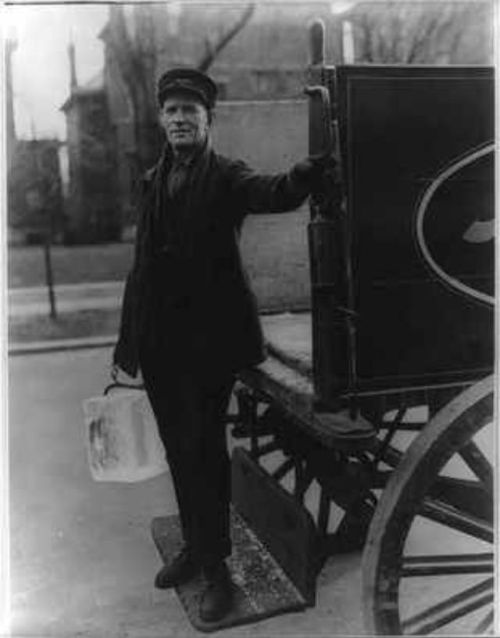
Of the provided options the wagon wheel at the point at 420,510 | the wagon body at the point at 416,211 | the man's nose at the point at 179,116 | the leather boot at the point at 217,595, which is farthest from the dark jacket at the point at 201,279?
the wagon wheel at the point at 420,510

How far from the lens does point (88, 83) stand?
3.49 m

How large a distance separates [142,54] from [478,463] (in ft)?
10.5

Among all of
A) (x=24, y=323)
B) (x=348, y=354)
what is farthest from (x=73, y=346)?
(x=348, y=354)

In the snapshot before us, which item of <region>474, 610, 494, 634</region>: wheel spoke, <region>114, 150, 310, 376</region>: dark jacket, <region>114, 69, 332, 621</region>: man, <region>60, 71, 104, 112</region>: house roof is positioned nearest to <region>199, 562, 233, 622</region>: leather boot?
<region>114, 69, 332, 621</region>: man

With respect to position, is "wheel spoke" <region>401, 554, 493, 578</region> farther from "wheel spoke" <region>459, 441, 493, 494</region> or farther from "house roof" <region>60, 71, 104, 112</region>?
"house roof" <region>60, 71, 104, 112</region>

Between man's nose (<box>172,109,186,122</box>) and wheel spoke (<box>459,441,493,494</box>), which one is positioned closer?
wheel spoke (<box>459,441,493,494</box>)

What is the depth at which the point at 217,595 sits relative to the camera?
286cm

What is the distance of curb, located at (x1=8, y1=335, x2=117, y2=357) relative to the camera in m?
6.90

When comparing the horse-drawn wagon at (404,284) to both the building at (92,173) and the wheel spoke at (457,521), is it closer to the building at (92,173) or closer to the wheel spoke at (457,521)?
the wheel spoke at (457,521)

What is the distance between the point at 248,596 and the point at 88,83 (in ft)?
6.80

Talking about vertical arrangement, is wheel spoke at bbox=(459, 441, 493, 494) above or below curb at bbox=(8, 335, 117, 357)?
above

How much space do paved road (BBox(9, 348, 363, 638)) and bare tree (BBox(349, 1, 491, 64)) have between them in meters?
1.82

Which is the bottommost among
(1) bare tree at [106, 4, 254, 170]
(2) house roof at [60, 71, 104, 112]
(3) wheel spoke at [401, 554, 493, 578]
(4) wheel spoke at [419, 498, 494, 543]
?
(3) wheel spoke at [401, 554, 493, 578]

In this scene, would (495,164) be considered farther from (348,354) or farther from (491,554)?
(491,554)
